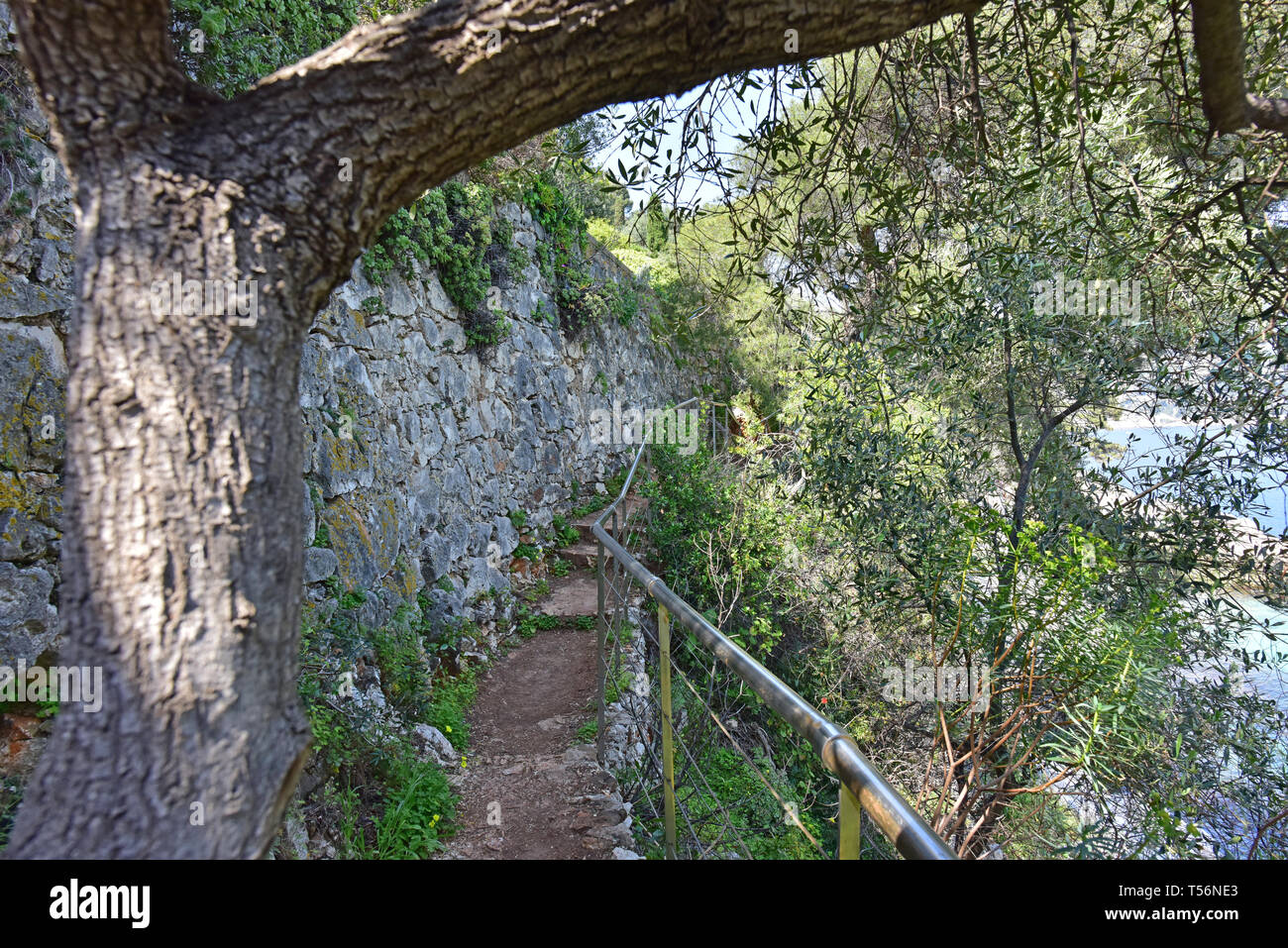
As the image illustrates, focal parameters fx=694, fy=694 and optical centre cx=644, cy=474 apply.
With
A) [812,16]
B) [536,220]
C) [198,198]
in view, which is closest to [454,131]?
[198,198]

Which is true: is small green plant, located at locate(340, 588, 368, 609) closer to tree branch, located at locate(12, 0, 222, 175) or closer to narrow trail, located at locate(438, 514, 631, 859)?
narrow trail, located at locate(438, 514, 631, 859)

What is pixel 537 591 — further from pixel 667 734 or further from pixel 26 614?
pixel 26 614

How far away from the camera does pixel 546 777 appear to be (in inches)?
153

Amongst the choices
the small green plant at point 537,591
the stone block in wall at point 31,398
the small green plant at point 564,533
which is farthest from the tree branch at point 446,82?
the small green plant at point 564,533

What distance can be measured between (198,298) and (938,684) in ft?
11.7

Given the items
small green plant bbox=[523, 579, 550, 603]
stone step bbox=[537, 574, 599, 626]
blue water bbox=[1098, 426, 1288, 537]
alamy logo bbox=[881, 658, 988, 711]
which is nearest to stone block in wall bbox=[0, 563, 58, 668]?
alamy logo bbox=[881, 658, 988, 711]

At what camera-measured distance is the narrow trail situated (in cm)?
332

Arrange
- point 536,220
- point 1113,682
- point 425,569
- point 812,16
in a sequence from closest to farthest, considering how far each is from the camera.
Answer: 1. point 812,16
2. point 1113,682
3. point 425,569
4. point 536,220

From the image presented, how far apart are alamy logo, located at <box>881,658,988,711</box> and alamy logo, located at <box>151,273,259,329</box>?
3045mm

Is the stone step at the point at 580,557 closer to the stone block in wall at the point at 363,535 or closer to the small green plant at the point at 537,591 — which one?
the small green plant at the point at 537,591

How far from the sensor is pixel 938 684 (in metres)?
3.52

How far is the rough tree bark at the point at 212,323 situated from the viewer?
0.94 m
